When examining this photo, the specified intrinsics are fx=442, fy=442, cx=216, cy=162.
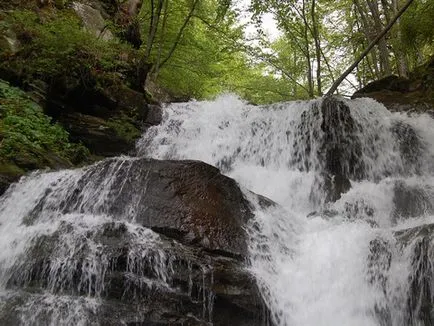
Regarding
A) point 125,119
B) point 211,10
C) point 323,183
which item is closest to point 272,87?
point 211,10

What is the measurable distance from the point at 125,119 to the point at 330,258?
587cm

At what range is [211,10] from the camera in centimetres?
1633

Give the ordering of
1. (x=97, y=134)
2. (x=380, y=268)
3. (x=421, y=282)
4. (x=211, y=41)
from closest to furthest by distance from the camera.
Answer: (x=421, y=282) → (x=380, y=268) → (x=97, y=134) → (x=211, y=41)

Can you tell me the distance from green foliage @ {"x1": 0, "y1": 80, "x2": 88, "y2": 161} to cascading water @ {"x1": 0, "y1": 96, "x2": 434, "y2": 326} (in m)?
0.96

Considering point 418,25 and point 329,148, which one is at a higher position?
point 418,25

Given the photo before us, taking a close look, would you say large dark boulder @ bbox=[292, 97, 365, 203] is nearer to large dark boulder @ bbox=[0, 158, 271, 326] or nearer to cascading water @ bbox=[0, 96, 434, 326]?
cascading water @ bbox=[0, 96, 434, 326]

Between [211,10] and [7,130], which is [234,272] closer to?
[7,130]

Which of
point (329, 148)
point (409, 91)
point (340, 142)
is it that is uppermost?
point (409, 91)

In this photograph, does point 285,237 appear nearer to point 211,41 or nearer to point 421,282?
point 421,282

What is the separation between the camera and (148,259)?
444 centimetres

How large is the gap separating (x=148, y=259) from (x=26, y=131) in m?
4.21

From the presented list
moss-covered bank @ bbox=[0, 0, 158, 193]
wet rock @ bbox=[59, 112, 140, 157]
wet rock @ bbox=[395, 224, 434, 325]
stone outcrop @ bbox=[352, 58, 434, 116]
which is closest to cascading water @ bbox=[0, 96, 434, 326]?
wet rock @ bbox=[395, 224, 434, 325]

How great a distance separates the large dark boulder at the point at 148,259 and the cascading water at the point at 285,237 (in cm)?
2

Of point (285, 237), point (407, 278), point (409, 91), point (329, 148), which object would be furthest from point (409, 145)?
point (407, 278)
